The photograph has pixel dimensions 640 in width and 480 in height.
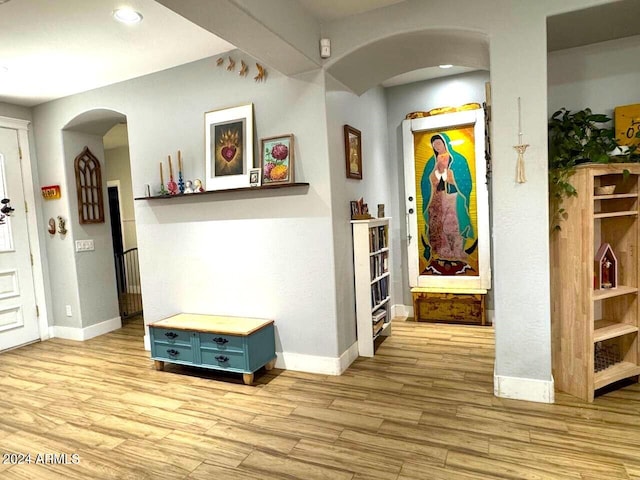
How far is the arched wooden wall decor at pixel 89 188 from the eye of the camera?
176 inches

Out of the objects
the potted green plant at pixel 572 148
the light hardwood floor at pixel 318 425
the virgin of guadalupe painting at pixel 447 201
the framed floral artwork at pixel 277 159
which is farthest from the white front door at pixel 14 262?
the potted green plant at pixel 572 148

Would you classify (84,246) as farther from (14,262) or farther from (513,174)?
(513,174)

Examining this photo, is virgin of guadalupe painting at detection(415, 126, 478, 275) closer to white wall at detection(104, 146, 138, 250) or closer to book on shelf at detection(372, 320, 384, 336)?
book on shelf at detection(372, 320, 384, 336)

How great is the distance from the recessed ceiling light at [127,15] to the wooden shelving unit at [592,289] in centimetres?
305

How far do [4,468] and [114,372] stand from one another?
1312mm

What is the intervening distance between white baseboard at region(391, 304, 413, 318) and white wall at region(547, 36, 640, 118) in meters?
2.66

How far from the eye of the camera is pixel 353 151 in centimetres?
348

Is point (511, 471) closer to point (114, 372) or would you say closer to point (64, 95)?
point (114, 372)

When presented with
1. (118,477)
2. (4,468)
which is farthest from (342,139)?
(4,468)

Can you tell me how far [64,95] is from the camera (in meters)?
4.14

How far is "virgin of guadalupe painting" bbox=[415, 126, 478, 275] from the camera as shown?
4.24 meters

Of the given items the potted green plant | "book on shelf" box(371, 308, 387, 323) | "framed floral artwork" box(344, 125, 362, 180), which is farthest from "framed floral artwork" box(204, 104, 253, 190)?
the potted green plant

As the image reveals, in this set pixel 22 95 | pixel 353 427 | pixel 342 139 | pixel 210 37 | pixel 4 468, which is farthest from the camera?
pixel 22 95

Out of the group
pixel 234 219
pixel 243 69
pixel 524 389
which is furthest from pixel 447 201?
pixel 243 69
